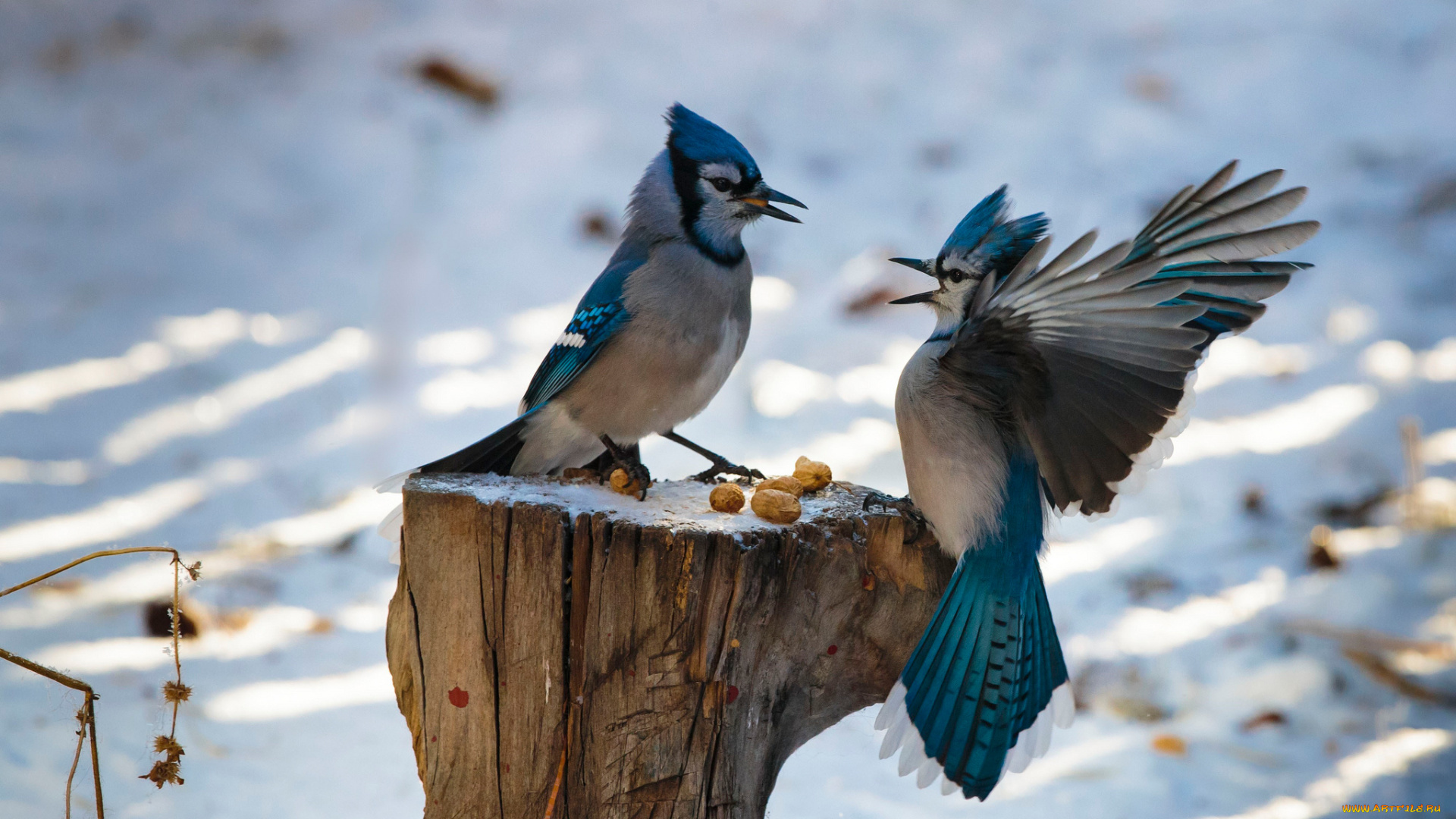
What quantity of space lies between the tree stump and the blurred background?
0.44 meters

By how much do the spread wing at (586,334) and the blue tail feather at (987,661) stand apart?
2.59 ft

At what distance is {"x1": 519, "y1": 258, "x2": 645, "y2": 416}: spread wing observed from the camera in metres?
2.17

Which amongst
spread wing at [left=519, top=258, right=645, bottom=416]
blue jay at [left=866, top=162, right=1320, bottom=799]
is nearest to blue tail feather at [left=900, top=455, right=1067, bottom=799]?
blue jay at [left=866, top=162, right=1320, bottom=799]

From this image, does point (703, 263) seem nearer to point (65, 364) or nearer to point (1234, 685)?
point (1234, 685)

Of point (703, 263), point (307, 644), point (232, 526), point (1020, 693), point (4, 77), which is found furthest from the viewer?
point (4, 77)

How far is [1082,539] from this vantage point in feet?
11.1

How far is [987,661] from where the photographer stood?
72.5 inches

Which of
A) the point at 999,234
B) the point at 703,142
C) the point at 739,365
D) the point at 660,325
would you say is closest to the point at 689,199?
the point at 703,142

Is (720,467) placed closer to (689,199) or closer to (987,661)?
(689,199)

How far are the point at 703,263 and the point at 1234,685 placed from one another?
6.09ft

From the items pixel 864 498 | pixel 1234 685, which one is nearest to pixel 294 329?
pixel 864 498

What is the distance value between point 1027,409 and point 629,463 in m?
0.73

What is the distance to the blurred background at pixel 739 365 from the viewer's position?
270 centimetres

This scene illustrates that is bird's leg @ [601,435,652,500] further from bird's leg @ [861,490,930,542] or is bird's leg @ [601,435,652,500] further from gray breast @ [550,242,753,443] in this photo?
bird's leg @ [861,490,930,542]
